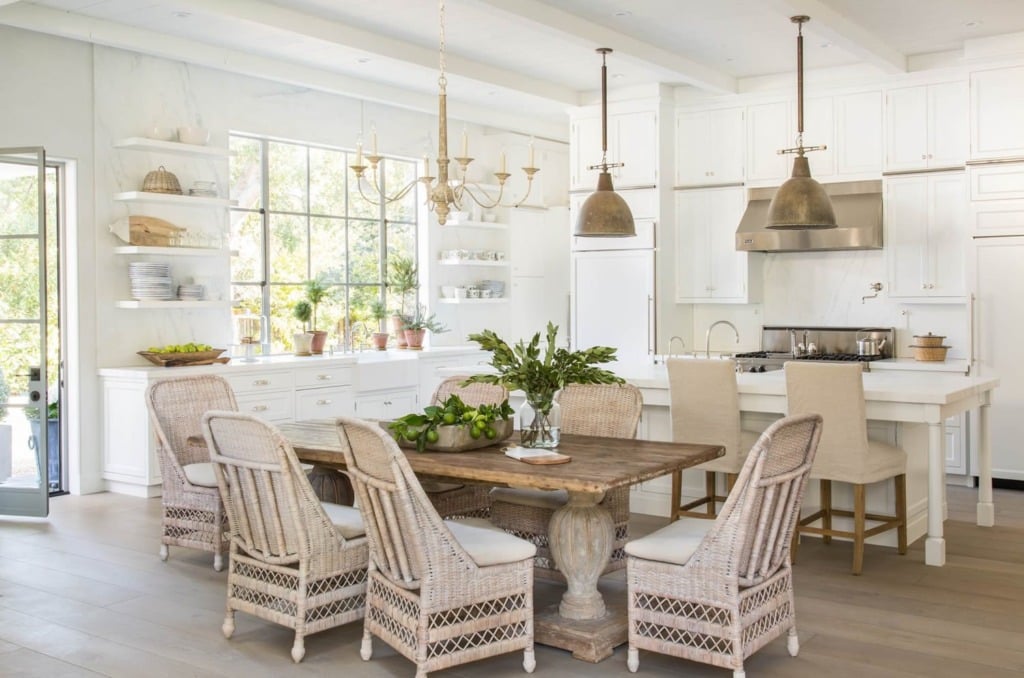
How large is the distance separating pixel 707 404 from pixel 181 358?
3.49 m

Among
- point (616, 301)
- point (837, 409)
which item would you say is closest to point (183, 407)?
point (837, 409)

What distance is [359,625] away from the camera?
3.96 m

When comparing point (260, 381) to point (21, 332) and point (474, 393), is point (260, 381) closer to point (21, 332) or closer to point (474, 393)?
point (21, 332)

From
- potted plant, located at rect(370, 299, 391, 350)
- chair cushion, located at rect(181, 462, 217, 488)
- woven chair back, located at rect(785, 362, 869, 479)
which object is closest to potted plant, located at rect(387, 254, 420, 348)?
potted plant, located at rect(370, 299, 391, 350)

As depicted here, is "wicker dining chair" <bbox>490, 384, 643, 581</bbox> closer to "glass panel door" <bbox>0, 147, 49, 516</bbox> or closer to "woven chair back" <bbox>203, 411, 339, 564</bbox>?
"woven chair back" <bbox>203, 411, 339, 564</bbox>

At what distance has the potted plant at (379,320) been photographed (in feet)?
27.7

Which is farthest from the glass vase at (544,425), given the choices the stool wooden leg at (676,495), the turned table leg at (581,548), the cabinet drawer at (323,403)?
the cabinet drawer at (323,403)

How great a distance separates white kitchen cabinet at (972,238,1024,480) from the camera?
662 centimetres

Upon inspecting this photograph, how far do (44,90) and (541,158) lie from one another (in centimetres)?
467

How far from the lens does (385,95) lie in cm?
791

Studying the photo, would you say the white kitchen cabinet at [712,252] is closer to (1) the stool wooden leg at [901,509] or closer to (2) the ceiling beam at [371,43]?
(2) the ceiling beam at [371,43]

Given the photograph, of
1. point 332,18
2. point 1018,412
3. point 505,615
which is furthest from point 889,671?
point 332,18

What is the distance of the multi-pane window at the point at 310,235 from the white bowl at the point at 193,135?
0.55 meters

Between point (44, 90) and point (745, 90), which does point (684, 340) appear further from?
point (44, 90)
